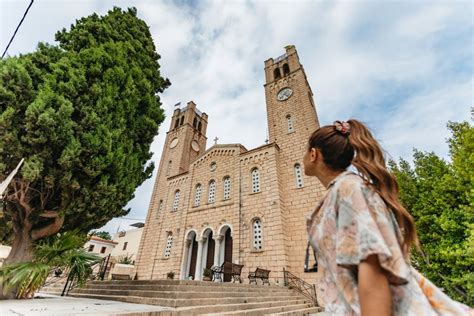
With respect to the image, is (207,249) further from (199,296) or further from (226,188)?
(199,296)

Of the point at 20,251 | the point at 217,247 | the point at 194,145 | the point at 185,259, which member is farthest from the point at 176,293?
the point at 194,145

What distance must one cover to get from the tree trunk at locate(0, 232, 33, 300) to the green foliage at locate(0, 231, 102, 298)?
0.44ft

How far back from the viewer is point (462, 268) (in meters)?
9.70

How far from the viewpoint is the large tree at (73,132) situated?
501cm

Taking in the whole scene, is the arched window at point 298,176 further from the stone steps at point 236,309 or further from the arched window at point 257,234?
the stone steps at point 236,309

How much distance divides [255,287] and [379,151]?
30.3 feet

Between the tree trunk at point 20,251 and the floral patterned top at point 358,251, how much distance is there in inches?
293

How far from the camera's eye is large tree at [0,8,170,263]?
5008 millimetres

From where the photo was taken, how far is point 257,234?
41.7ft

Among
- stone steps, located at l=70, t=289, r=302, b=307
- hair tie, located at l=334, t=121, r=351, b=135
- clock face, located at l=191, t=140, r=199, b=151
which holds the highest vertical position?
clock face, located at l=191, t=140, r=199, b=151

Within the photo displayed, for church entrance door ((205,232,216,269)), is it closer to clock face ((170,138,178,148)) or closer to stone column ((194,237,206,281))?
stone column ((194,237,206,281))

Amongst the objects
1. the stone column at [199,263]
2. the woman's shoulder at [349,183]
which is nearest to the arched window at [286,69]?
the stone column at [199,263]

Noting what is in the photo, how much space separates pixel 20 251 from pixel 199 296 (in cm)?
466

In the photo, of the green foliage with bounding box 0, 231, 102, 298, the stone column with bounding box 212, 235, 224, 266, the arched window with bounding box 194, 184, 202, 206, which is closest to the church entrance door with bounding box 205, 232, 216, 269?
the stone column with bounding box 212, 235, 224, 266
